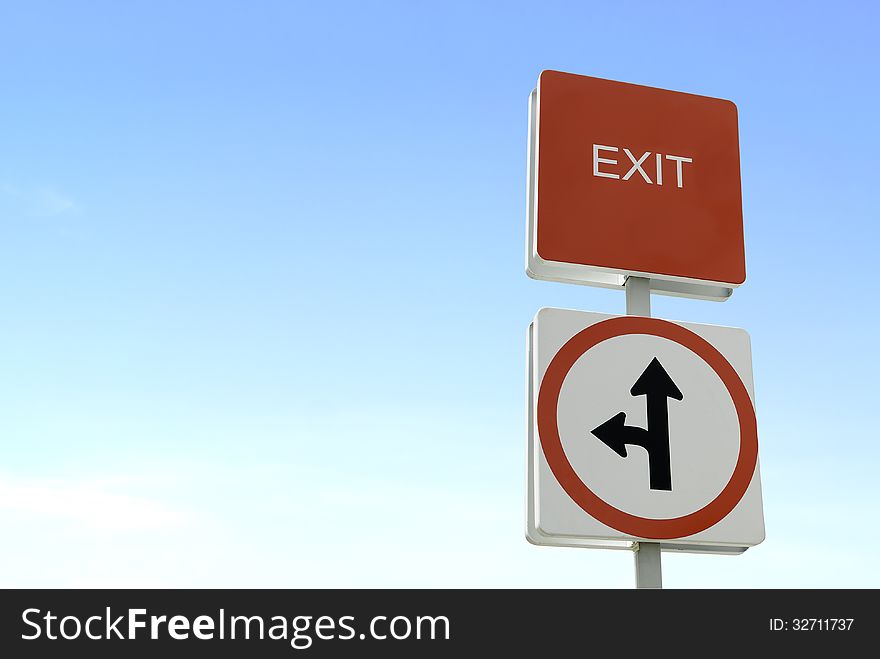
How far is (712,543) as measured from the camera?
8.21 feet

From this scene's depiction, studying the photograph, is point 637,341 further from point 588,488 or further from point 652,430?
point 588,488

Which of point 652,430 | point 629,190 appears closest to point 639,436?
point 652,430

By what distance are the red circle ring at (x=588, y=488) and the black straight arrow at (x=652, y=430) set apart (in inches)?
4.4

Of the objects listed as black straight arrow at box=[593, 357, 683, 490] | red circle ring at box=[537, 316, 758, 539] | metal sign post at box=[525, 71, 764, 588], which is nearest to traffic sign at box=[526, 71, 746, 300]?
metal sign post at box=[525, 71, 764, 588]

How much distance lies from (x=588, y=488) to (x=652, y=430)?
256 mm

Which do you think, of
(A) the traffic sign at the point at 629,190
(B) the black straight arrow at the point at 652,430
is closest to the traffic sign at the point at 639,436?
(B) the black straight arrow at the point at 652,430

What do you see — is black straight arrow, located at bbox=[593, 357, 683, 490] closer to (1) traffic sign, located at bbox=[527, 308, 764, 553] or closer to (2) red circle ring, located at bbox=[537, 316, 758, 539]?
(1) traffic sign, located at bbox=[527, 308, 764, 553]

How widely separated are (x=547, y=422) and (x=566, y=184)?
0.73 metres

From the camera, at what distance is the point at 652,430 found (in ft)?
8.34
